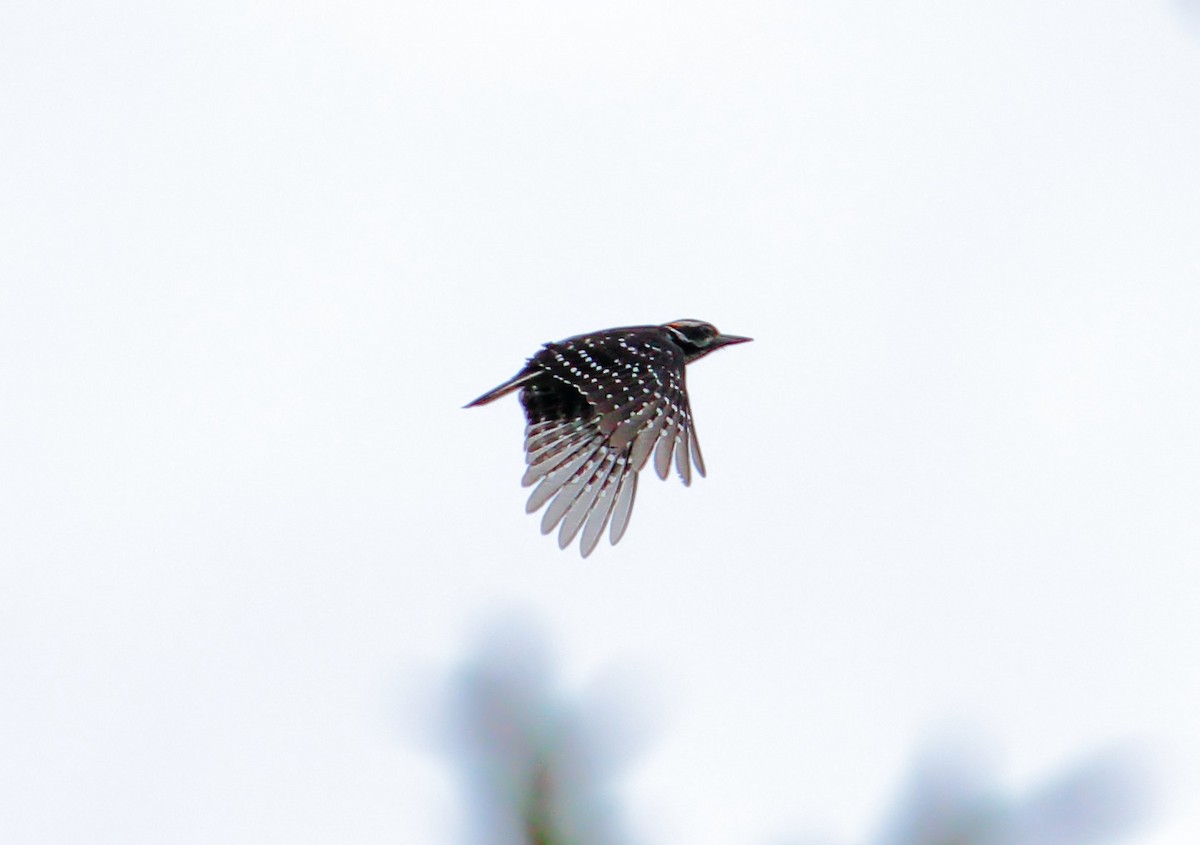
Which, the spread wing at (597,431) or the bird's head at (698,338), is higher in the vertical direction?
the bird's head at (698,338)

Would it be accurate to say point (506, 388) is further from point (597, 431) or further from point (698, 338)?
point (698, 338)

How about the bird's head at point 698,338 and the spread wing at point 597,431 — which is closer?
the spread wing at point 597,431

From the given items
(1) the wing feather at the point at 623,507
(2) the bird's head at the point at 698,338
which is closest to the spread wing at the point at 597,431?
(1) the wing feather at the point at 623,507

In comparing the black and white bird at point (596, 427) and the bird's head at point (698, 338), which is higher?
the bird's head at point (698, 338)

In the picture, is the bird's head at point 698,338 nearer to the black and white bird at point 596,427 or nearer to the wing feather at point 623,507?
the black and white bird at point 596,427

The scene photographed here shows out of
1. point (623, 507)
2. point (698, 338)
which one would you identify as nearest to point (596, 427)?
point (623, 507)

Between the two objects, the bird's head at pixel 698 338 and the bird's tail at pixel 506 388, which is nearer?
the bird's tail at pixel 506 388

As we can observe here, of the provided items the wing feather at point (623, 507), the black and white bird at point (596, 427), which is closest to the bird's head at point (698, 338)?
the black and white bird at point (596, 427)
